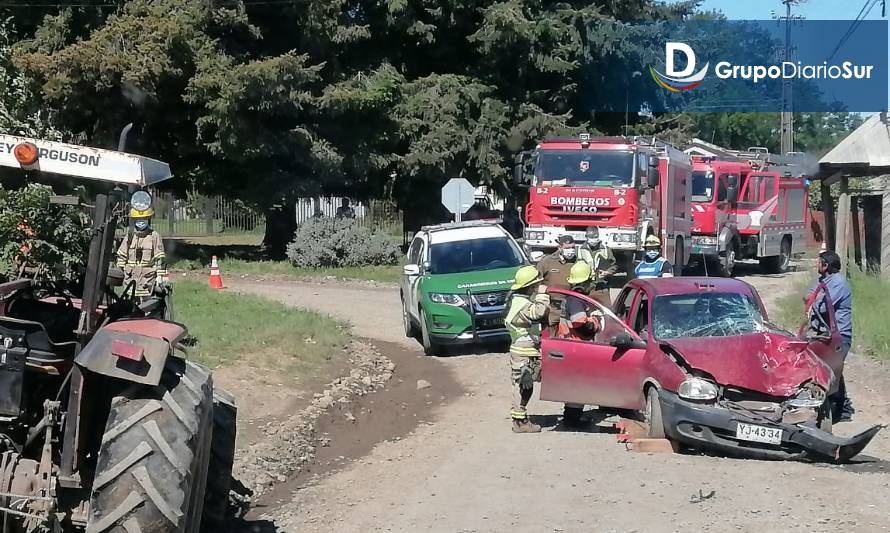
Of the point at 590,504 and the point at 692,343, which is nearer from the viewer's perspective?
the point at 590,504

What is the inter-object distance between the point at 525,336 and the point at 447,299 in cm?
574

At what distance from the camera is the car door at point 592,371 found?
36.9 ft

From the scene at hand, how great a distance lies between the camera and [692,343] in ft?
35.5

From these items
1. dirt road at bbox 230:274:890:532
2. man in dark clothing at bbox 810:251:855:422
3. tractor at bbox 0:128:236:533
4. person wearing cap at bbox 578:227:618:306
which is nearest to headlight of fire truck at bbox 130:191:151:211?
tractor at bbox 0:128:236:533

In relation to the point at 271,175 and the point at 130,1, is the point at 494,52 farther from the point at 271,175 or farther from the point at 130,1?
the point at 130,1

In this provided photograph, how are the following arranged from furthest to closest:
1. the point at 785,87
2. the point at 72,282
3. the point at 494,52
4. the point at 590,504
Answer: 1. the point at 785,87
2. the point at 494,52
3. the point at 590,504
4. the point at 72,282

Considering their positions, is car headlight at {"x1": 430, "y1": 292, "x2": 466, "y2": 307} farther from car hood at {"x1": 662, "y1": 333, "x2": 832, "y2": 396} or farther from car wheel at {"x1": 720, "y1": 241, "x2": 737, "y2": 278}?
car wheel at {"x1": 720, "y1": 241, "x2": 737, "y2": 278}

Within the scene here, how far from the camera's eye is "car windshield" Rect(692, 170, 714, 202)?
31.8 m

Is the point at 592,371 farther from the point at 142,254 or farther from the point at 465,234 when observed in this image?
the point at 465,234

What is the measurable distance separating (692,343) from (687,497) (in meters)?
2.59

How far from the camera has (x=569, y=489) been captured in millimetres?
8930

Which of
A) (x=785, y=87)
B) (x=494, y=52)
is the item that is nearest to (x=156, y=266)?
(x=494, y=52)

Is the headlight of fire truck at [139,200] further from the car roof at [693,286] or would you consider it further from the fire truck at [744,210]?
the fire truck at [744,210]

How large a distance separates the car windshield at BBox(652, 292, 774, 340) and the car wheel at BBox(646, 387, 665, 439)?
2.54 ft
